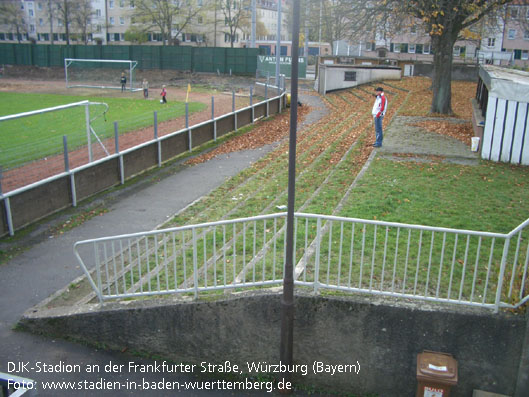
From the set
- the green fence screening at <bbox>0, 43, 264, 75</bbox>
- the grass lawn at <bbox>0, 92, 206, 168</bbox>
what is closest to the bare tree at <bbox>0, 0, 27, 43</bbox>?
the green fence screening at <bbox>0, 43, 264, 75</bbox>

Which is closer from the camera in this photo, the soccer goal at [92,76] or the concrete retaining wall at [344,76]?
the concrete retaining wall at [344,76]

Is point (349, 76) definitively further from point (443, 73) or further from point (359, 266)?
point (359, 266)

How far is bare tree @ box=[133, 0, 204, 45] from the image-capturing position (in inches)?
2517

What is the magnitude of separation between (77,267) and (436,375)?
652 centimetres

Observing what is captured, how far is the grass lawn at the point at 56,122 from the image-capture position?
40.3ft

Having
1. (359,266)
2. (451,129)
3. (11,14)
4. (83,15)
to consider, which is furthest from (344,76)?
(11,14)

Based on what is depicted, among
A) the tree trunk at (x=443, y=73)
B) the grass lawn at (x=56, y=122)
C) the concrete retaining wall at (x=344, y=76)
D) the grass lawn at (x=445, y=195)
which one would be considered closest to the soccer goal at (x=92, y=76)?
the grass lawn at (x=56, y=122)

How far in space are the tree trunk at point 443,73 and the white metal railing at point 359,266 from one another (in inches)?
602

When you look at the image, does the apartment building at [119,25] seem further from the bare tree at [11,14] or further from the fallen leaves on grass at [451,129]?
the fallen leaves on grass at [451,129]

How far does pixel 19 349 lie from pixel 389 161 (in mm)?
10318

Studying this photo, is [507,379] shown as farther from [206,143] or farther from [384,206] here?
[206,143]

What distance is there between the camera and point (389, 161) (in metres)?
14.3

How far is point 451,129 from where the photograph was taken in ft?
63.9

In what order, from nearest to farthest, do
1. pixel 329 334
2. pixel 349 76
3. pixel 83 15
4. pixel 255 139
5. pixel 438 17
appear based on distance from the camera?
pixel 329 334
pixel 438 17
pixel 255 139
pixel 349 76
pixel 83 15
